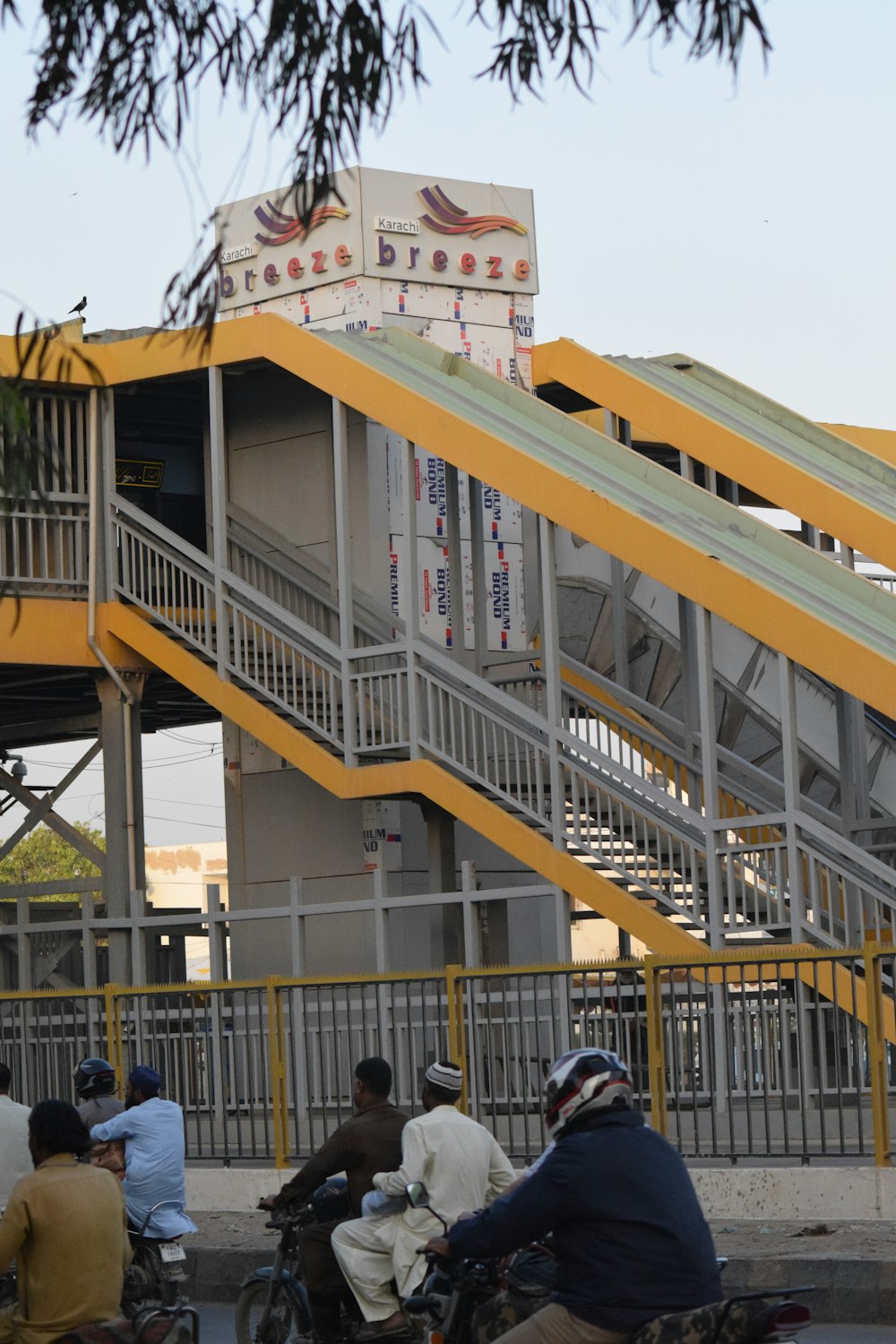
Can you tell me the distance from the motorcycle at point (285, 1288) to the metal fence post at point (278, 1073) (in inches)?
201

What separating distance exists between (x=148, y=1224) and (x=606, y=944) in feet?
92.5

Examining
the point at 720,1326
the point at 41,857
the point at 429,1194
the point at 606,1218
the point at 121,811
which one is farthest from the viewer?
the point at 41,857

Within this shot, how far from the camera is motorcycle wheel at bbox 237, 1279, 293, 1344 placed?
984cm

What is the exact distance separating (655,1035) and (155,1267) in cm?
406

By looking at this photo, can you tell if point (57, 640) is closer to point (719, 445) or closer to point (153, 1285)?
point (719, 445)

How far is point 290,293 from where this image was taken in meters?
23.7

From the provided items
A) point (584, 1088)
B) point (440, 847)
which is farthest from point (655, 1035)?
point (584, 1088)

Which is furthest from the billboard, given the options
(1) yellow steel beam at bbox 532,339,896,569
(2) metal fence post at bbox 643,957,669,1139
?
(2) metal fence post at bbox 643,957,669,1139

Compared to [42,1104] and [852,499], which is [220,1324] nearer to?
[42,1104]

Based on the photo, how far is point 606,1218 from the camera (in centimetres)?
571

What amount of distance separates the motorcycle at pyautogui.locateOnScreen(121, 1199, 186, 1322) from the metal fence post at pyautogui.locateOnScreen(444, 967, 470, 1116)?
387cm

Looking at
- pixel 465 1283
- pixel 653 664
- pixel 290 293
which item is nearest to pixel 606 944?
pixel 653 664

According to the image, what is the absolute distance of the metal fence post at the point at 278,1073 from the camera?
15211 mm

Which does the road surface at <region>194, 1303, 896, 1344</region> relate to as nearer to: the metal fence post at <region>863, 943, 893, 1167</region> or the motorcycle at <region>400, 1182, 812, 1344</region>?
the metal fence post at <region>863, 943, 893, 1167</region>
